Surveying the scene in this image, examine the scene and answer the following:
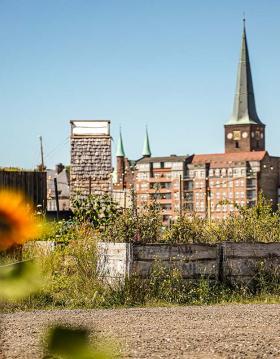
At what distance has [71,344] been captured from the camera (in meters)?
0.67

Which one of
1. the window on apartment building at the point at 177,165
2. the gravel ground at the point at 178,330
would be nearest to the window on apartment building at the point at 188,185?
the window on apartment building at the point at 177,165

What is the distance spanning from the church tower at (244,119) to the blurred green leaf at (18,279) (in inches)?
5830

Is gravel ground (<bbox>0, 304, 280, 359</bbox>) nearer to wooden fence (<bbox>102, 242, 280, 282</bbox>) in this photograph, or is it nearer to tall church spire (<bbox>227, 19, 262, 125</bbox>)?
wooden fence (<bbox>102, 242, 280, 282</bbox>)

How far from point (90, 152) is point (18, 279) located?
30655 mm

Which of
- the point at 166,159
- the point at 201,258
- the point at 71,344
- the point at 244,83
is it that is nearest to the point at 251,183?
the point at 166,159

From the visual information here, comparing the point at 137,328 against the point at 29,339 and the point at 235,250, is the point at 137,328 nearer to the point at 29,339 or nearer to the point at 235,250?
the point at 29,339

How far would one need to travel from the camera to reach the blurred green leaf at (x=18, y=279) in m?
0.75

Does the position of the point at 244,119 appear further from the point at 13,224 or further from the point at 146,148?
the point at 13,224

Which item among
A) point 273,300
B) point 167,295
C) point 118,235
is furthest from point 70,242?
point 273,300

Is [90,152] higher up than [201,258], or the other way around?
[90,152]

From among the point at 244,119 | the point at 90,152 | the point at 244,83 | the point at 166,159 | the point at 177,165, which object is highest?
the point at 244,83

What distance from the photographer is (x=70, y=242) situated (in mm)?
Answer: 11773

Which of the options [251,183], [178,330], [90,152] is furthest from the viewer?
[251,183]

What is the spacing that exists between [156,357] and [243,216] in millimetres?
6166
